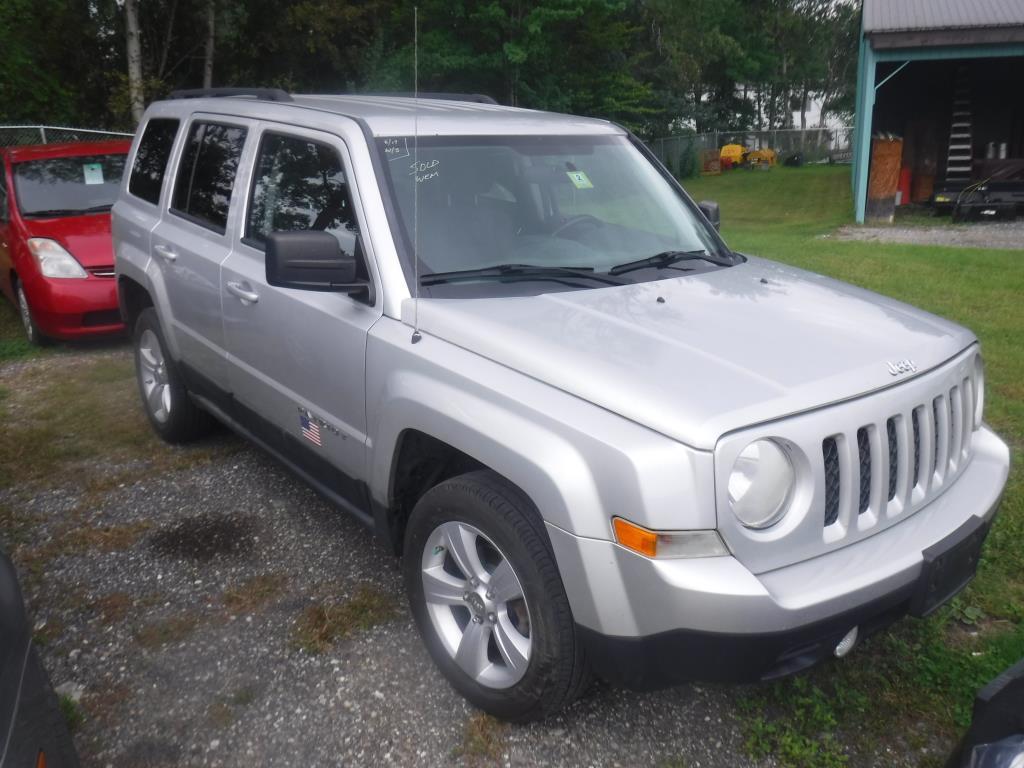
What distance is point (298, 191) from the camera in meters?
3.75

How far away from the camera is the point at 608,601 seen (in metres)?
2.35

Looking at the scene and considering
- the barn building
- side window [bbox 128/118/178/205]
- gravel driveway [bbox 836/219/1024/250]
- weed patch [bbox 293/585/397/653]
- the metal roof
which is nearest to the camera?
weed patch [bbox 293/585/397/653]

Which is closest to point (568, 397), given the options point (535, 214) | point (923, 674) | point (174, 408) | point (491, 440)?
point (491, 440)

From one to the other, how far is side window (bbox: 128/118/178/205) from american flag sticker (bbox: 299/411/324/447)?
6.70 feet

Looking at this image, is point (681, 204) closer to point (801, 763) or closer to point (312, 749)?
point (801, 763)

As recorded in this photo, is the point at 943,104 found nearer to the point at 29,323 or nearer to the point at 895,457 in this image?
the point at 29,323

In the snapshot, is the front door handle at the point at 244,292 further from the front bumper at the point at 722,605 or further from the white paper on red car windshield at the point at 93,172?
the white paper on red car windshield at the point at 93,172

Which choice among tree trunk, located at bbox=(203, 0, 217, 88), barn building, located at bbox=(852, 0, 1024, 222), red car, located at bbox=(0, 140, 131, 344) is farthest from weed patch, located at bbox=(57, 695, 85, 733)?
tree trunk, located at bbox=(203, 0, 217, 88)

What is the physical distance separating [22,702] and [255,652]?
138 centimetres

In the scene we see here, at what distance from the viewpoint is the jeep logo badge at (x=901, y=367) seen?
267 cm

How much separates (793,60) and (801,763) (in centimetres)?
5445

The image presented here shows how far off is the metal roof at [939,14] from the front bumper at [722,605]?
1370cm

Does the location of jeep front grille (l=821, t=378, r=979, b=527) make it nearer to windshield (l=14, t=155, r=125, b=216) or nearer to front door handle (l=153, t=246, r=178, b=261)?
front door handle (l=153, t=246, r=178, b=261)

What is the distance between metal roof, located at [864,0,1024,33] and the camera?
13.7 metres
